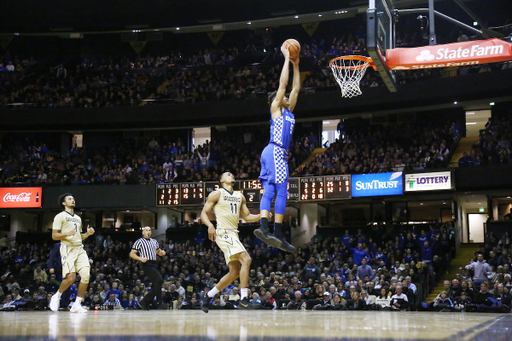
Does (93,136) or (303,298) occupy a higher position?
(93,136)

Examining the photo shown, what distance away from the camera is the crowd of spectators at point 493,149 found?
78.0 feet

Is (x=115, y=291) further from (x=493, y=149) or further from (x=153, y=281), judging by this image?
(x=493, y=149)

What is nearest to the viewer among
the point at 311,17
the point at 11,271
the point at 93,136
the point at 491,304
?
the point at 491,304

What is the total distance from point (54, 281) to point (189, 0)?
1591 centimetres

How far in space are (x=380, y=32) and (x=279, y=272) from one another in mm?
11436

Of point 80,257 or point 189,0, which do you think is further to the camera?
point 189,0

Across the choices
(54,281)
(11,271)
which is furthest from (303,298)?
(11,271)

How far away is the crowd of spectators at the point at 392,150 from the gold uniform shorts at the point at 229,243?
16007mm

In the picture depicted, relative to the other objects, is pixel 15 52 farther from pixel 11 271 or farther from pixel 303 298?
pixel 303 298

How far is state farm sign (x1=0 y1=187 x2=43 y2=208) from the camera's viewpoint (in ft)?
92.8

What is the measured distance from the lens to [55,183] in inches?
1129

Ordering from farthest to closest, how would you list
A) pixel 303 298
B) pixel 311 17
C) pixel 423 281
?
pixel 311 17 < pixel 423 281 < pixel 303 298

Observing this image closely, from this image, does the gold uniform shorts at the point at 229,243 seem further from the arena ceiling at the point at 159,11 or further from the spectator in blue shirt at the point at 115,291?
the arena ceiling at the point at 159,11

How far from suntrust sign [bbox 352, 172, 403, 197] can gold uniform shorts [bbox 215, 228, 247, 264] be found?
15.4 m
